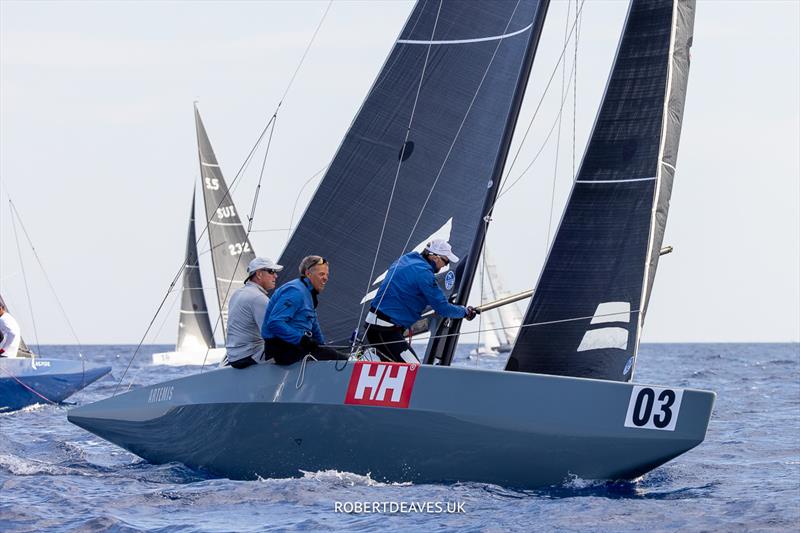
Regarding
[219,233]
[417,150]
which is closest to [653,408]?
[417,150]

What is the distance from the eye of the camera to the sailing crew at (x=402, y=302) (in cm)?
785

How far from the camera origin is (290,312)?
25.0ft

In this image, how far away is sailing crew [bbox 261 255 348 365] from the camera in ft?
25.1

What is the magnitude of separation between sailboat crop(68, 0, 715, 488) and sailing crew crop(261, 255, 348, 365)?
14 cm

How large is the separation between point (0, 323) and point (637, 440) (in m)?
10.0

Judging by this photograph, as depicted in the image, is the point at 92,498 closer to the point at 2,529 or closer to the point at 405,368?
the point at 2,529

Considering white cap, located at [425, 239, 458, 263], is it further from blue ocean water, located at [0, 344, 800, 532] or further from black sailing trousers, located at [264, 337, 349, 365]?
blue ocean water, located at [0, 344, 800, 532]

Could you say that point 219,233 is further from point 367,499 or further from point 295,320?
point 367,499

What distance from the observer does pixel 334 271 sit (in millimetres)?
9531

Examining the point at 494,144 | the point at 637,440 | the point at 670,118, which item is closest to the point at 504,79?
the point at 494,144

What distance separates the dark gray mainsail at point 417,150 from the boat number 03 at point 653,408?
2.52 metres

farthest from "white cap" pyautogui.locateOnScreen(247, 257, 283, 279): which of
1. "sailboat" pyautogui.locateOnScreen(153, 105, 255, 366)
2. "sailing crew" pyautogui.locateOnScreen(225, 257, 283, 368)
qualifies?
"sailboat" pyautogui.locateOnScreen(153, 105, 255, 366)

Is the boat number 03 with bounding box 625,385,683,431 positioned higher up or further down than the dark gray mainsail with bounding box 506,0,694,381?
further down

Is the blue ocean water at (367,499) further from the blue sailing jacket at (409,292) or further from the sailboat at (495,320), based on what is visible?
the sailboat at (495,320)
